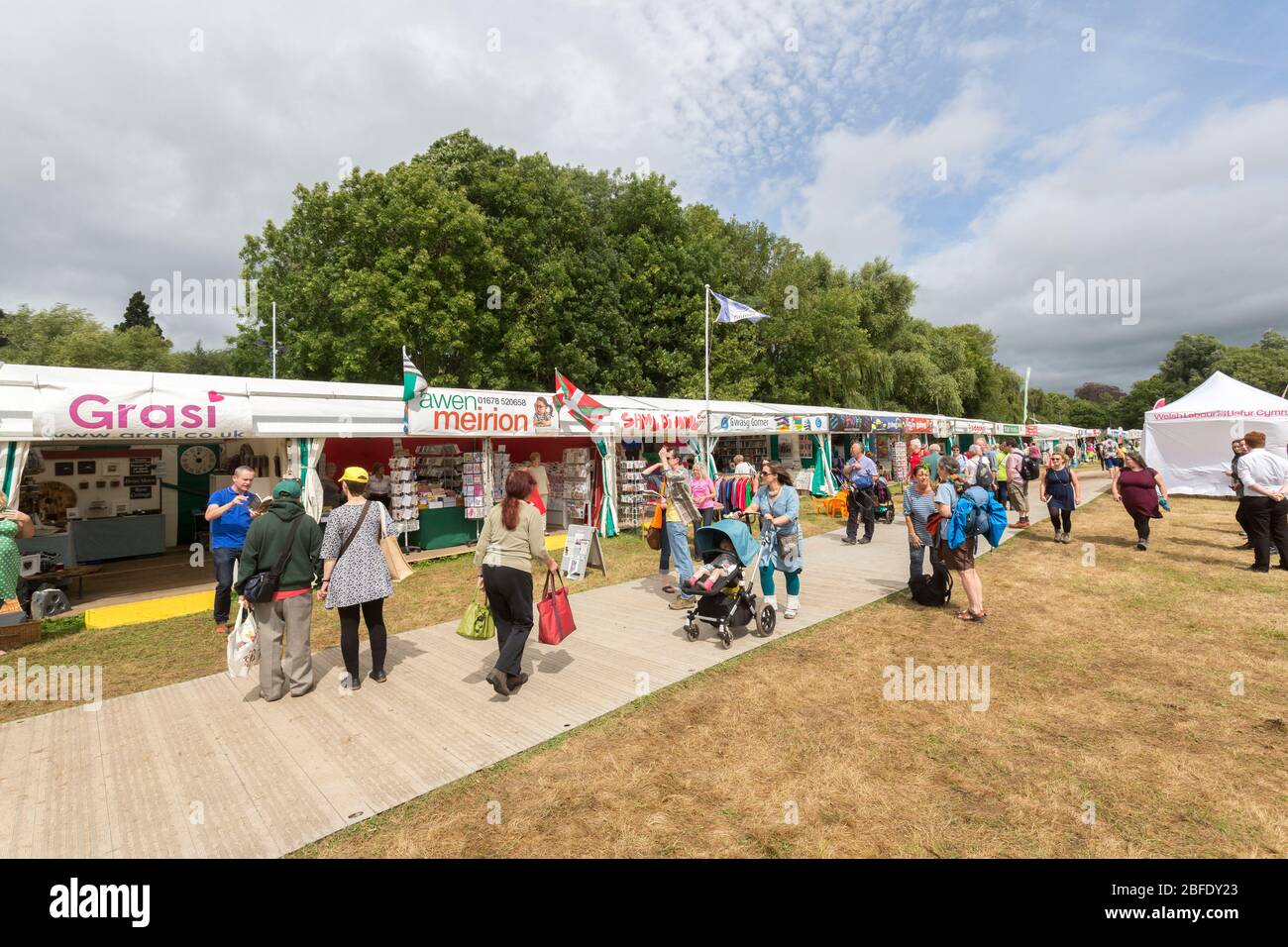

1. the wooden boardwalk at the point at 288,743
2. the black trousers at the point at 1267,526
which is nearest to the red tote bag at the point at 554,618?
the wooden boardwalk at the point at 288,743

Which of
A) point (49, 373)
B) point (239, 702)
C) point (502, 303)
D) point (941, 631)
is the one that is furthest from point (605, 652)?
point (502, 303)

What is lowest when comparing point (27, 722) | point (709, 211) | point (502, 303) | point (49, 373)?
point (27, 722)

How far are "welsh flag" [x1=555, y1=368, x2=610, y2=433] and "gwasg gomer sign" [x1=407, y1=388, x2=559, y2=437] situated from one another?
0.82 ft

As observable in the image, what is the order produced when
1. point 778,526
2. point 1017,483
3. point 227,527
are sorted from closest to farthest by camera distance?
1. point 778,526
2. point 227,527
3. point 1017,483

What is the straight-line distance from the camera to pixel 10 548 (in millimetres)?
5887

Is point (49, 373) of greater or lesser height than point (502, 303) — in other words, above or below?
below

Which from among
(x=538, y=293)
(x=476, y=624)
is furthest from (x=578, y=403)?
(x=538, y=293)

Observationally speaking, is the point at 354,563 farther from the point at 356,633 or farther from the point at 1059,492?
the point at 1059,492

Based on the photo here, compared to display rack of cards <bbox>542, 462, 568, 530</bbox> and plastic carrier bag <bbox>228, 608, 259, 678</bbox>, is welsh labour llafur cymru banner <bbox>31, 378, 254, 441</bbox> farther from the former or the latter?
display rack of cards <bbox>542, 462, 568, 530</bbox>

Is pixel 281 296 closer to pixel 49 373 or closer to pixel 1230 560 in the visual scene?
pixel 49 373

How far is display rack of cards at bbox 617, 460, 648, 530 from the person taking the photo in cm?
1323

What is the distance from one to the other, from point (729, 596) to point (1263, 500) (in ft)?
29.3

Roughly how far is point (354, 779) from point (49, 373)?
23.5 ft
